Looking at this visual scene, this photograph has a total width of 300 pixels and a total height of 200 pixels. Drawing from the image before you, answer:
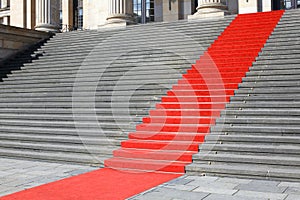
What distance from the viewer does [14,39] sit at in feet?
58.6

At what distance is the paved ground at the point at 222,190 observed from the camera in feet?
19.2

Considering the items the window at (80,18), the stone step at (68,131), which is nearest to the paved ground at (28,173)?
the stone step at (68,131)

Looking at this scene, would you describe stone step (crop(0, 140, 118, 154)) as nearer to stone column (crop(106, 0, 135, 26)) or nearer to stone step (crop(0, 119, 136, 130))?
stone step (crop(0, 119, 136, 130))

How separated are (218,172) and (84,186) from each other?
2390 mm

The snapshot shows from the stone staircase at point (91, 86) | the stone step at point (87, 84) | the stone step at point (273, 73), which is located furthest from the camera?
the stone step at point (87, 84)

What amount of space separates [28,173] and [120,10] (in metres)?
12.6

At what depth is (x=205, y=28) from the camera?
1548 cm

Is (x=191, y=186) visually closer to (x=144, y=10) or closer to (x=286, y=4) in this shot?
(x=286, y=4)

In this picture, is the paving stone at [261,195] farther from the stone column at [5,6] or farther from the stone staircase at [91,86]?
the stone column at [5,6]

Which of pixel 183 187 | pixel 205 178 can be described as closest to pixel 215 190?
pixel 183 187

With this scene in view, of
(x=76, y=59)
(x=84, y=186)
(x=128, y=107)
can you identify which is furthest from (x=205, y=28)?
(x=84, y=186)

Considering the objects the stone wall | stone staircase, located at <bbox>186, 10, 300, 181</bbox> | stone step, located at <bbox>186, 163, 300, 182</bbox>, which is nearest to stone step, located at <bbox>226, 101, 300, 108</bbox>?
stone staircase, located at <bbox>186, 10, 300, 181</bbox>

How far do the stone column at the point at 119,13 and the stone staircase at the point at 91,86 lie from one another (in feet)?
3.67

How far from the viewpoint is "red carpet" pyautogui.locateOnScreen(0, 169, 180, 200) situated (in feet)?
20.0
